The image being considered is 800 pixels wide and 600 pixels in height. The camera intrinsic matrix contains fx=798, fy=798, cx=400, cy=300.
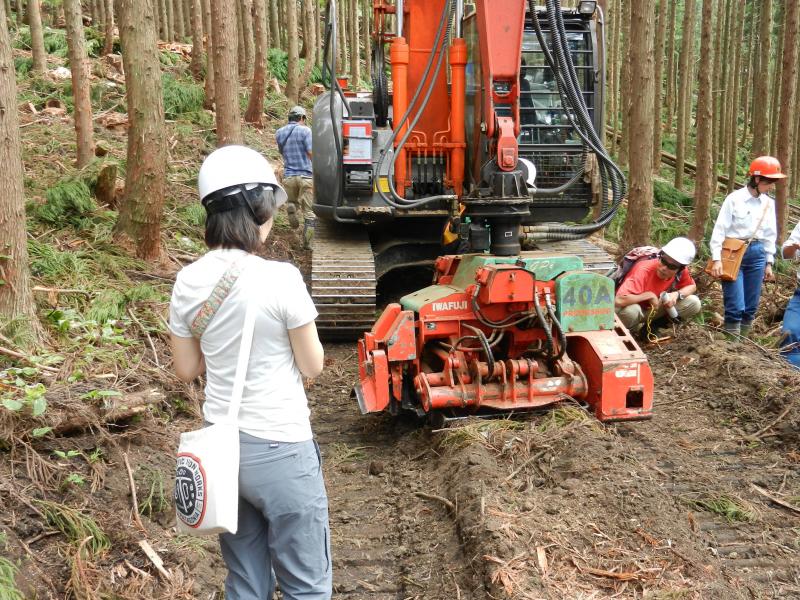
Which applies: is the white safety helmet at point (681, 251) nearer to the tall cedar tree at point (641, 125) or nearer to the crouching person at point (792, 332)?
the crouching person at point (792, 332)

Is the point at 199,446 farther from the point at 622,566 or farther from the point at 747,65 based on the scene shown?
the point at 747,65

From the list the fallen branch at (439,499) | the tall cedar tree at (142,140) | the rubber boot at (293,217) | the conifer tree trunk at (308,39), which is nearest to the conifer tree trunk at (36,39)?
the rubber boot at (293,217)

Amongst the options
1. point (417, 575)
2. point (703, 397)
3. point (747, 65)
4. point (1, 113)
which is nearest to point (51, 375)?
point (1, 113)

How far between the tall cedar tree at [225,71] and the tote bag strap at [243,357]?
8.75m

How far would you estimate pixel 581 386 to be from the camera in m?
5.67

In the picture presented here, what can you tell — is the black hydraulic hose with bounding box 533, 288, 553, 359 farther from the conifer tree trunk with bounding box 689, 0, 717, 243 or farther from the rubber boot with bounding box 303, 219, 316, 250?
the conifer tree trunk with bounding box 689, 0, 717, 243

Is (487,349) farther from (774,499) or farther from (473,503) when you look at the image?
(774,499)

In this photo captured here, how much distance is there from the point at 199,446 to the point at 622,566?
2267 mm

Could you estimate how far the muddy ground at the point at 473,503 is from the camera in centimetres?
367

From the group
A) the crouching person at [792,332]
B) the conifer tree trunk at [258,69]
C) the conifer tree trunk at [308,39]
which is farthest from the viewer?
the conifer tree trunk at [308,39]

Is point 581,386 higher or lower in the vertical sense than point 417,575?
higher

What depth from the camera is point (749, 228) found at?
27.6 feet

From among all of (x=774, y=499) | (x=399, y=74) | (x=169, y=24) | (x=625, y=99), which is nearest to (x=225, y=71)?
(x=399, y=74)

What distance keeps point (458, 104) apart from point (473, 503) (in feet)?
12.7
